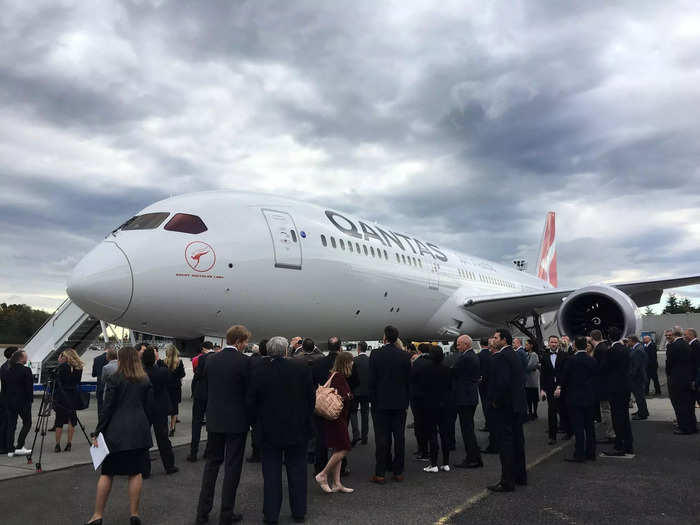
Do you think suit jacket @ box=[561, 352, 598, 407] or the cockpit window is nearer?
suit jacket @ box=[561, 352, 598, 407]

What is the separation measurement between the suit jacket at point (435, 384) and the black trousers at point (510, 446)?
61 cm

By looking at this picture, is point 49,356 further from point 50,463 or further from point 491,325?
point 491,325

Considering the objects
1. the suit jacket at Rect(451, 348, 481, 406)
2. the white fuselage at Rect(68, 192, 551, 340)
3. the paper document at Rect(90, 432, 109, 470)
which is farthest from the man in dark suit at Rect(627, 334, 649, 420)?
the paper document at Rect(90, 432, 109, 470)

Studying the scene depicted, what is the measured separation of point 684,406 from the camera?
8.89 meters

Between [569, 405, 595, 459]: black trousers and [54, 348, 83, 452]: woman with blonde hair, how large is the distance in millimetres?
6570

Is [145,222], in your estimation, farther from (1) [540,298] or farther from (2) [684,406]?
(1) [540,298]

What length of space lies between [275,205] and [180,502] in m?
6.39

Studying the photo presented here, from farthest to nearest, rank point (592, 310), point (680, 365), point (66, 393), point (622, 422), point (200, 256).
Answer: point (592, 310) < point (680, 365) < point (200, 256) < point (66, 393) < point (622, 422)

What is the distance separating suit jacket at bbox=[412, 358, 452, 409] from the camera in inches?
261

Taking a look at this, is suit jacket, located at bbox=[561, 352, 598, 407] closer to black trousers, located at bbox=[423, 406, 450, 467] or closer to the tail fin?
black trousers, located at bbox=[423, 406, 450, 467]

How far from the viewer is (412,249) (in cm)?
1519

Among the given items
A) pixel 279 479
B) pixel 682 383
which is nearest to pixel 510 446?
pixel 279 479

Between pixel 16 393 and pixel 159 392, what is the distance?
2358mm

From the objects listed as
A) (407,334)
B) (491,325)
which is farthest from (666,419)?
(491,325)
